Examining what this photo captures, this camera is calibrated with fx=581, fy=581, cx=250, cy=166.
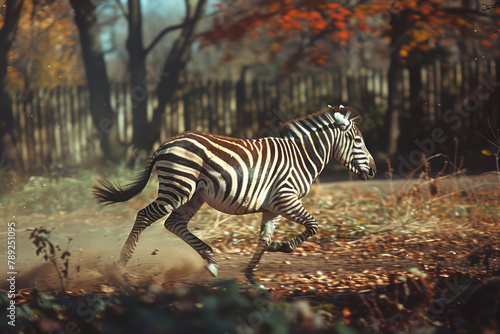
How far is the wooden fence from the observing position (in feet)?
43.5

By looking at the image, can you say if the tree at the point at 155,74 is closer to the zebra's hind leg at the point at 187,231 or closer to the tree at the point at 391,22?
the tree at the point at 391,22

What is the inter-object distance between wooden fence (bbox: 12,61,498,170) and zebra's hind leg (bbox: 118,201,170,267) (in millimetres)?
7183

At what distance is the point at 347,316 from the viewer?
477 cm

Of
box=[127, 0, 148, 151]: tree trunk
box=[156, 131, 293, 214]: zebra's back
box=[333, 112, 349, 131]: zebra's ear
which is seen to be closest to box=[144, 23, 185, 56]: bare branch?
box=[127, 0, 148, 151]: tree trunk

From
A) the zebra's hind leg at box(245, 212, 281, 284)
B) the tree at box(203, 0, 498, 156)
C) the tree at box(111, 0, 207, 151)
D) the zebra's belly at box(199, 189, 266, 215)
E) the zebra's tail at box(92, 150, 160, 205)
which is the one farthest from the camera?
the tree at box(203, 0, 498, 156)

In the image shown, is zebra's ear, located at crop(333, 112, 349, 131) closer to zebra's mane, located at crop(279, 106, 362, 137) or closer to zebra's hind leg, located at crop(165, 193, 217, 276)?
zebra's mane, located at crop(279, 106, 362, 137)

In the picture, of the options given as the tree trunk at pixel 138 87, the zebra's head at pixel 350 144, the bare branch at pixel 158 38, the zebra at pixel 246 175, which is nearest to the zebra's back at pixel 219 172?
the zebra at pixel 246 175

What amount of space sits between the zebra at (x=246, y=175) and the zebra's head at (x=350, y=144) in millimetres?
11

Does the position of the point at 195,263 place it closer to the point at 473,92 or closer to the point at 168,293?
the point at 168,293

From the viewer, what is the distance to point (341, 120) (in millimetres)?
6473

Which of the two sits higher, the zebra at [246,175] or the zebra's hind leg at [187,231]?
the zebra at [246,175]

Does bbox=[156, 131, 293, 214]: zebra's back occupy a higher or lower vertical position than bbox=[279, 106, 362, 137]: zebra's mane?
lower

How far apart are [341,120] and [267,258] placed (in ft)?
6.03

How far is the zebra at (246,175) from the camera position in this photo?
19.4ft
